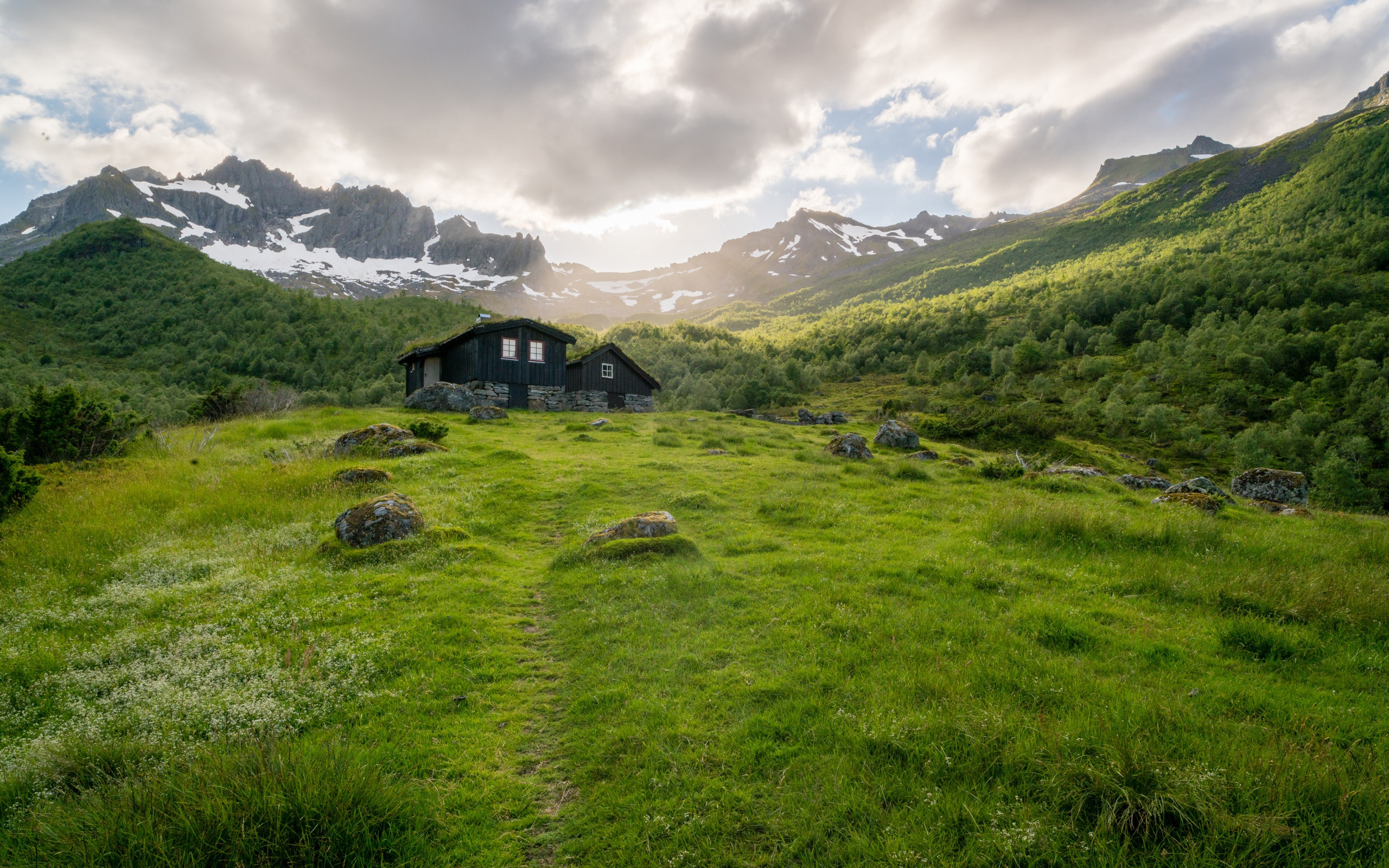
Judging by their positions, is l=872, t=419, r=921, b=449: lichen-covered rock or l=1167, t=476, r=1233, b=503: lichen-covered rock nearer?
l=1167, t=476, r=1233, b=503: lichen-covered rock

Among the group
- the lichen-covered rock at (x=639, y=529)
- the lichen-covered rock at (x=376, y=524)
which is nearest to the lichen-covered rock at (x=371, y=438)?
the lichen-covered rock at (x=376, y=524)

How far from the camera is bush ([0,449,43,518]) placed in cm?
1107

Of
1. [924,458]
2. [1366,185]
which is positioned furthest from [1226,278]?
[924,458]

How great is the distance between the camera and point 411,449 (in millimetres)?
21656

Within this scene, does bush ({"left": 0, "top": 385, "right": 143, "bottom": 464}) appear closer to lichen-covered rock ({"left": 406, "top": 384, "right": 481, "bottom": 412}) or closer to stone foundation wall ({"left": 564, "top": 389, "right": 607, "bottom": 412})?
lichen-covered rock ({"left": 406, "top": 384, "right": 481, "bottom": 412})

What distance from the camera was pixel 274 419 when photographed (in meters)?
29.8

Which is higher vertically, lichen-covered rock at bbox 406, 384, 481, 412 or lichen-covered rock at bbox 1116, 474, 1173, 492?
lichen-covered rock at bbox 406, 384, 481, 412

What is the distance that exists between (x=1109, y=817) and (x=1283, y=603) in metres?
7.31

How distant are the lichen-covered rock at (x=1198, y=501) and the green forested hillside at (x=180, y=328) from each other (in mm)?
63931

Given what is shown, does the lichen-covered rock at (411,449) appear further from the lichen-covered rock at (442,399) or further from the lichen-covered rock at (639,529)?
the lichen-covered rock at (442,399)

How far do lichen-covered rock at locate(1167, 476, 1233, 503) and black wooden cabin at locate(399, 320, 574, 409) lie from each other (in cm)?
4237

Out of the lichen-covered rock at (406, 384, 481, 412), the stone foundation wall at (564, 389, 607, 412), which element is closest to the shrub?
the stone foundation wall at (564, 389, 607, 412)

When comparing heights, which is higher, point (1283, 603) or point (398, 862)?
point (1283, 603)

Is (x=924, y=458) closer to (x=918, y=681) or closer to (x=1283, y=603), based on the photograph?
(x=1283, y=603)
